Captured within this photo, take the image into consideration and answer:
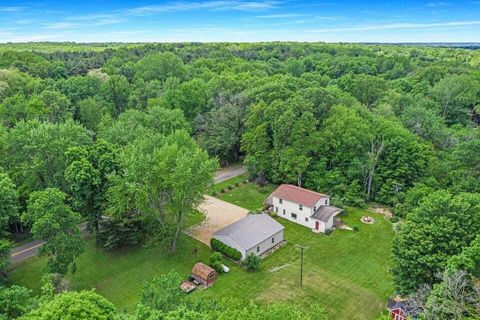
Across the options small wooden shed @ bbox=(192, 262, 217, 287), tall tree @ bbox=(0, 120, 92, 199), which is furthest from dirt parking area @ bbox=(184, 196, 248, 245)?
tall tree @ bbox=(0, 120, 92, 199)

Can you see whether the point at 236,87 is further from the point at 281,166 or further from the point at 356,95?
the point at 356,95

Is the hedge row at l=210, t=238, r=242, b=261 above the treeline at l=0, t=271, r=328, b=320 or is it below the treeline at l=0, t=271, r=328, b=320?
below

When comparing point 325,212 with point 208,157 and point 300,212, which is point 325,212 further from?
point 208,157

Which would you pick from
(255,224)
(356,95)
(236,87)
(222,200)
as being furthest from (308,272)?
(356,95)

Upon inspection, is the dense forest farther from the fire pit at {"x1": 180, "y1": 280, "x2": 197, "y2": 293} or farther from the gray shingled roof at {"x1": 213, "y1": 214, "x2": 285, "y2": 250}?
the fire pit at {"x1": 180, "y1": 280, "x2": 197, "y2": 293}

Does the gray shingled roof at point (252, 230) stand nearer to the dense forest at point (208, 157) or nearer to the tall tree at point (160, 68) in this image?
the dense forest at point (208, 157)

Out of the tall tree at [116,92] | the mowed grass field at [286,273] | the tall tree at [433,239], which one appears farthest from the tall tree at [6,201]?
the tall tree at [116,92]

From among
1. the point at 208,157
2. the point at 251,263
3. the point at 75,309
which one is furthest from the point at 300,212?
the point at 75,309
